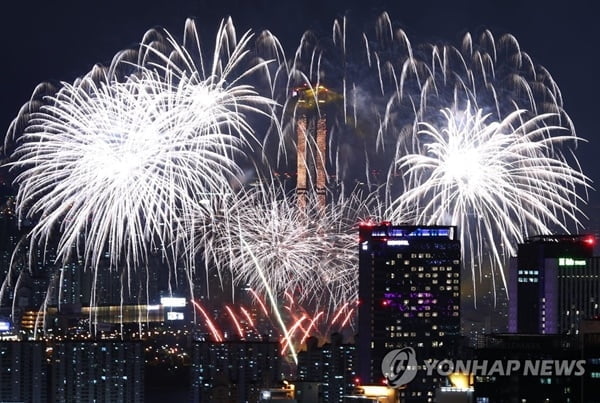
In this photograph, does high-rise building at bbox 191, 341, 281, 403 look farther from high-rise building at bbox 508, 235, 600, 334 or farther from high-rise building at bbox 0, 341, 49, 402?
high-rise building at bbox 508, 235, 600, 334

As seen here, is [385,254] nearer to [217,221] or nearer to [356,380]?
[356,380]

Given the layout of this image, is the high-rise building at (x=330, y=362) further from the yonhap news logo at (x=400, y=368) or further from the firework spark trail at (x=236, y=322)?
the yonhap news logo at (x=400, y=368)

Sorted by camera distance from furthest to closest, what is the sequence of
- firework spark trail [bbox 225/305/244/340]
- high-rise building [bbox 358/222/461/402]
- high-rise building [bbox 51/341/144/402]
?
firework spark trail [bbox 225/305/244/340], high-rise building [bbox 51/341/144/402], high-rise building [bbox 358/222/461/402]

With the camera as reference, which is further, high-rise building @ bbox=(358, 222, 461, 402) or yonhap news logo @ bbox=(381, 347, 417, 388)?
high-rise building @ bbox=(358, 222, 461, 402)

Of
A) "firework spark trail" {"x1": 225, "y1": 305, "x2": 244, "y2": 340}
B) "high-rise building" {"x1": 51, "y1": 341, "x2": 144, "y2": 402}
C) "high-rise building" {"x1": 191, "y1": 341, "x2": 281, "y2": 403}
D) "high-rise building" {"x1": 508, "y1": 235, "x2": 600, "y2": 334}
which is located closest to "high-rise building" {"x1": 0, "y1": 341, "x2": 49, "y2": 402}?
"high-rise building" {"x1": 51, "y1": 341, "x2": 144, "y2": 402}

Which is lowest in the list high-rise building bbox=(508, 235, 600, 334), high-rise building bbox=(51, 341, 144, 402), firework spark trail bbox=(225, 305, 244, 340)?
high-rise building bbox=(51, 341, 144, 402)

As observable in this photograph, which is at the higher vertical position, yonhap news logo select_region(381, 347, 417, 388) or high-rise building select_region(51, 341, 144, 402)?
yonhap news logo select_region(381, 347, 417, 388)

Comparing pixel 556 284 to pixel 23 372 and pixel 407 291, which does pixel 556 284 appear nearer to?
pixel 407 291
